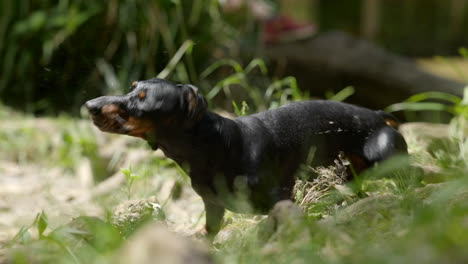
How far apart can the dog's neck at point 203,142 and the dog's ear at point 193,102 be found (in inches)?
2.8

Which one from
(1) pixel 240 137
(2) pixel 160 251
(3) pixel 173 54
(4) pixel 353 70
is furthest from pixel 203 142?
(4) pixel 353 70

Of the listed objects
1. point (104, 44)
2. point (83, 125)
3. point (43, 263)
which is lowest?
point (83, 125)

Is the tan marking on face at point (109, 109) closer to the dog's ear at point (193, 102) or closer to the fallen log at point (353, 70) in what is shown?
the dog's ear at point (193, 102)

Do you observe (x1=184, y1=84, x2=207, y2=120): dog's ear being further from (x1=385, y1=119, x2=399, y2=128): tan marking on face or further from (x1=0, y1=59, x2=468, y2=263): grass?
(x1=385, y1=119, x2=399, y2=128): tan marking on face

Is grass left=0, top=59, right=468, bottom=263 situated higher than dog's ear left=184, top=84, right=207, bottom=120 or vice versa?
dog's ear left=184, top=84, right=207, bottom=120

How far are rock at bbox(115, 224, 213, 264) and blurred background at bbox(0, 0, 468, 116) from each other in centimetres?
282

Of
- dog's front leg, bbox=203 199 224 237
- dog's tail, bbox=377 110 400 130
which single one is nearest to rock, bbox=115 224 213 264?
dog's front leg, bbox=203 199 224 237

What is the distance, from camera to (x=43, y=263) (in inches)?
71.2

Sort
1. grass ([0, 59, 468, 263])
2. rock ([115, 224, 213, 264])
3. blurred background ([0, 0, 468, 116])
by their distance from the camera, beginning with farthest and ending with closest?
blurred background ([0, 0, 468, 116]) → grass ([0, 59, 468, 263]) → rock ([115, 224, 213, 264])

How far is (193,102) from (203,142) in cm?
19

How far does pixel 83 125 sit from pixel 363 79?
115 inches

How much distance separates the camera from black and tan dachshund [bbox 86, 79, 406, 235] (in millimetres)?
2264

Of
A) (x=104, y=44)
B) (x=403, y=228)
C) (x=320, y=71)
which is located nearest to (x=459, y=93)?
(x=320, y=71)

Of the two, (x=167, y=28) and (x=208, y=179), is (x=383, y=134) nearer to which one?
(x=208, y=179)
